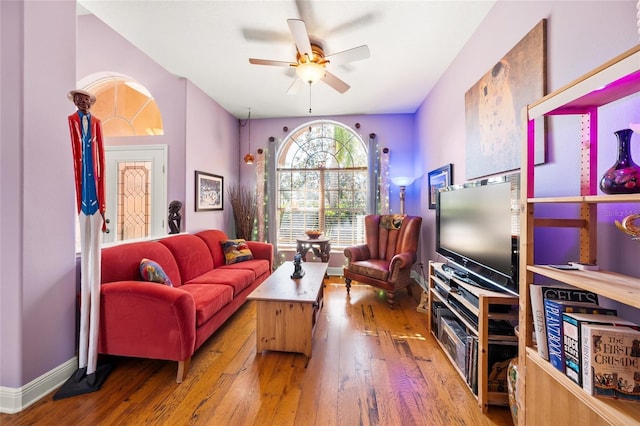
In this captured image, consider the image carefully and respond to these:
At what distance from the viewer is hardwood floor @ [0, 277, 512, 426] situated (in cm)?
143

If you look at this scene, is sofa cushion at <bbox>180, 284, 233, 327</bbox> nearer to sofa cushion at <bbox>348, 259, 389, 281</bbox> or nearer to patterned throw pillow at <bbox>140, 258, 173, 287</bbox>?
patterned throw pillow at <bbox>140, 258, 173, 287</bbox>

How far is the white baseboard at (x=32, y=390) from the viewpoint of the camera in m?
1.47

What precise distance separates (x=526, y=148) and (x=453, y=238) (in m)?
1.16

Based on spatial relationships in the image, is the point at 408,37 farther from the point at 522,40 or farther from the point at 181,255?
the point at 181,255

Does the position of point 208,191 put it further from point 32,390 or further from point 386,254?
point 386,254

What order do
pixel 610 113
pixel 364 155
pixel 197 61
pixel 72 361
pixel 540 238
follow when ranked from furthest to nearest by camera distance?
pixel 364 155, pixel 197 61, pixel 72 361, pixel 540 238, pixel 610 113

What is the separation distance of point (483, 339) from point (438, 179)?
210 centimetres

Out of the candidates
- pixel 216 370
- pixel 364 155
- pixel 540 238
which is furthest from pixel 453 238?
pixel 364 155

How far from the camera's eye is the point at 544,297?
42.8 inches

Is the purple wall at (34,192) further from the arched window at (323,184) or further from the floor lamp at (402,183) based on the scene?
the floor lamp at (402,183)

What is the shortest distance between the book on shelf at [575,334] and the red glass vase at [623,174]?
0.46 metres

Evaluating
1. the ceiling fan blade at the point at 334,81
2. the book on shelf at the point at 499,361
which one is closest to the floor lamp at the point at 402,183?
the ceiling fan blade at the point at 334,81

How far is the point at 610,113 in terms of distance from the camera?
110cm

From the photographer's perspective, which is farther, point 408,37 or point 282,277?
point 282,277
